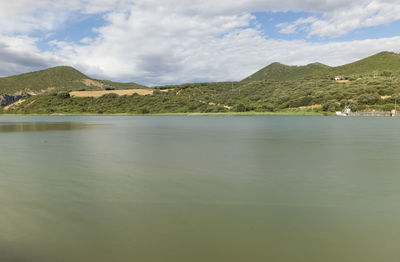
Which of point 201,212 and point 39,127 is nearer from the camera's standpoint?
point 201,212

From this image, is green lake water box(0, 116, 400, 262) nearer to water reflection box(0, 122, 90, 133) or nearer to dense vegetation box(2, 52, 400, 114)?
water reflection box(0, 122, 90, 133)

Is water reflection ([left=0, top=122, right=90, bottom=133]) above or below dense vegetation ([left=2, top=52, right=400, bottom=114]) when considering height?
below

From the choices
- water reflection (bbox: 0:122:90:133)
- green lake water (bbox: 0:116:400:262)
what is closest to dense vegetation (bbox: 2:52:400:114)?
water reflection (bbox: 0:122:90:133)

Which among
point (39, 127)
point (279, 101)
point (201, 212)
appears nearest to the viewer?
point (201, 212)

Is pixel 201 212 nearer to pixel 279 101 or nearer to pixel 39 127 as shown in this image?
pixel 39 127

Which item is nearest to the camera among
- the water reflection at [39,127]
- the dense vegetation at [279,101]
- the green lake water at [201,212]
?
the green lake water at [201,212]

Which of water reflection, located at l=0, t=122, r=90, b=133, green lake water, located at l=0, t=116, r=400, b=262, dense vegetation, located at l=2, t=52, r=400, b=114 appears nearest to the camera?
green lake water, located at l=0, t=116, r=400, b=262

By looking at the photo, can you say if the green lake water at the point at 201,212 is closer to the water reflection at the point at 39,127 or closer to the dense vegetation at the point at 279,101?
the water reflection at the point at 39,127

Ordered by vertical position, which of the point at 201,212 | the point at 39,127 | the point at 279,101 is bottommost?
the point at 201,212

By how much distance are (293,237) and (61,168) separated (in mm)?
14681

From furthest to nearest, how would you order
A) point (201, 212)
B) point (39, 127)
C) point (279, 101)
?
point (279, 101) < point (39, 127) < point (201, 212)

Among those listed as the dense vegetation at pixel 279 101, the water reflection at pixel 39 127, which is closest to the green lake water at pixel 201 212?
the water reflection at pixel 39 127

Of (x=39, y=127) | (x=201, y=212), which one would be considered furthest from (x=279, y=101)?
(x=201, y=212)

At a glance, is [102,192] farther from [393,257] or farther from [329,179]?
[329,179]
